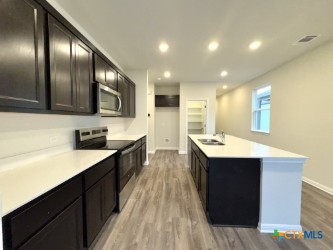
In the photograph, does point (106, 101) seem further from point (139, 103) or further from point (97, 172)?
point (139, 103)

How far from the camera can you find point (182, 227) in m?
2.05

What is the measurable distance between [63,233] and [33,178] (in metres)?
0.46

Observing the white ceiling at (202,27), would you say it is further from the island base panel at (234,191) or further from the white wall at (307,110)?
the island base panel at (234,191)

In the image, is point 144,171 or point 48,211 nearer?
point 48,211

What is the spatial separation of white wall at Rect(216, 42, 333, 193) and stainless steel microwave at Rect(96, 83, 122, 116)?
12.5ft

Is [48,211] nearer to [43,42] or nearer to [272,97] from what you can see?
[43,42]

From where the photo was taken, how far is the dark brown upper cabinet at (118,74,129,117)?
11.2 ft

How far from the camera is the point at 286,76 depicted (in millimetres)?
4105

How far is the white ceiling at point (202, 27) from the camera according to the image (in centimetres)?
205

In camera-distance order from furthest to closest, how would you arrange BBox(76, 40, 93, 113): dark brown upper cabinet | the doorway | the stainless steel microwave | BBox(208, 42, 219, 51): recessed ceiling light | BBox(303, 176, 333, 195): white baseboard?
the doorway → BBox(208, 42, 219, 51): recessed ceiling light → BBox(303, 176, 333, 195): white baseboard → the stainless steel microwave → BBox(76, 40, 93, 113): dark brown upper cabinet

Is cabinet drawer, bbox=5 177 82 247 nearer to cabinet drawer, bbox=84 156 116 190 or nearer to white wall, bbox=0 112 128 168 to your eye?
cabinet drawer, bbox=84 156 116 190

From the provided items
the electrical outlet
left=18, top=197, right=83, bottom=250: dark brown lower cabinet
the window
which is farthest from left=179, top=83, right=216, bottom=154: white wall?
left=18, top=197, right=83, bottom=250: dark brown lower cabinet

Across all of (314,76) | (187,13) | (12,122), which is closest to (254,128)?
(314,76)

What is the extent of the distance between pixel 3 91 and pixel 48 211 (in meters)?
0.81
